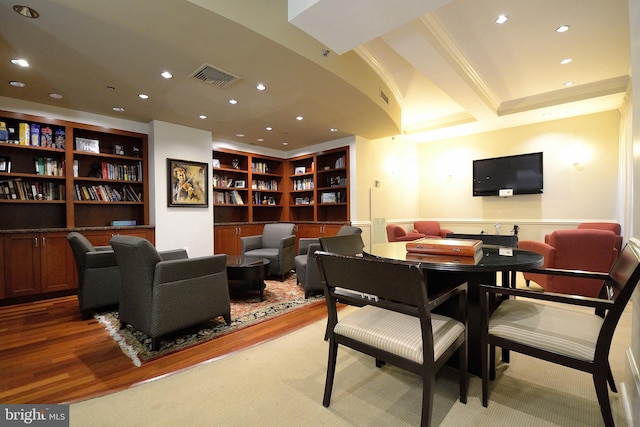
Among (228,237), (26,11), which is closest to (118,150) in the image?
(228,237)

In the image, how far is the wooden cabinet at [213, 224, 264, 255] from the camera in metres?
5.50

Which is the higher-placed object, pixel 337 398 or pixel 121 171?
pixel 121 171

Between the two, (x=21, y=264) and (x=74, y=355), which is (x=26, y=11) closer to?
(x=74, y=355)

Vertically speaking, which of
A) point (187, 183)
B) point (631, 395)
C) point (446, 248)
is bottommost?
point (631, 395)

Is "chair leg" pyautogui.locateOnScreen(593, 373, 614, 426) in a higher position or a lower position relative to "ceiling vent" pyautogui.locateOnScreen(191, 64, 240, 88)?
lower

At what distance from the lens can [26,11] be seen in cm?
207

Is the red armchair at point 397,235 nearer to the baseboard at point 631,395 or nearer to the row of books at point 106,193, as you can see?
the baseboard at point 631,395

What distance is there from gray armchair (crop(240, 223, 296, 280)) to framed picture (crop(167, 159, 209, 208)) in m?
1.18

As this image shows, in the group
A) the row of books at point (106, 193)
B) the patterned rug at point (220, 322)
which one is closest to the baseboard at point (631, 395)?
the patterned rug at point (220, 322)

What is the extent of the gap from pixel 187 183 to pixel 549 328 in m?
5.00

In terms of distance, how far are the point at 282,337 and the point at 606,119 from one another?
266 inches

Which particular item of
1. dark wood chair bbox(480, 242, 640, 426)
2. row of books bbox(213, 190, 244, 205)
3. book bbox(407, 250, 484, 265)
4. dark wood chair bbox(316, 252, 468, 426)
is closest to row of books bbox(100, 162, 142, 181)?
row of books bbox(213, 190, 244, 205)

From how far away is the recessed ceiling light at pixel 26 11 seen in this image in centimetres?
203

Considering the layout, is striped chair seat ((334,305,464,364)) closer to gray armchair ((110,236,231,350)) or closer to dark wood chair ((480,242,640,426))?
dark wood chair ((480,242,640,426))
